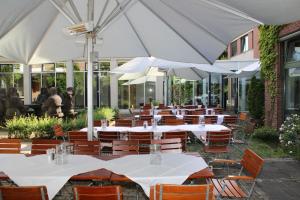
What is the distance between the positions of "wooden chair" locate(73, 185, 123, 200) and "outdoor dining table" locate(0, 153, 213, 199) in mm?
652

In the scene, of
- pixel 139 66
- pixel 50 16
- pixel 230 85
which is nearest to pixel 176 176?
pixel 50 16

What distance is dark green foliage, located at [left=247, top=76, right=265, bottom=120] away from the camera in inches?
649

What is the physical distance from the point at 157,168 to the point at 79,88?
23.7 m

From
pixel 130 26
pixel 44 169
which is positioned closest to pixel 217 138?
pixel 130 26

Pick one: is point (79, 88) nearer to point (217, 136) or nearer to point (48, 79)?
point (48, 79)

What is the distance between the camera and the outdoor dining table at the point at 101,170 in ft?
13.9

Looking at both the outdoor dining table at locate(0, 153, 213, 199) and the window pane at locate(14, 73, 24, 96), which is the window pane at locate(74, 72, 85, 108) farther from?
the outdoor dining table at locate(0, 153, 213, 199)

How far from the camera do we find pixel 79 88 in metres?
27.7

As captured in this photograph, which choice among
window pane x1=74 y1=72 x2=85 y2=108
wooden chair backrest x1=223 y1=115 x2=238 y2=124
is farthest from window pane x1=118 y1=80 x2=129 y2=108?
wooden chair backrest x1=223 y1=115 x2=238 y2=124

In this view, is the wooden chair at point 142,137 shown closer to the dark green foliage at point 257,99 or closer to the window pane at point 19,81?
the dark green foliage at point 257,99

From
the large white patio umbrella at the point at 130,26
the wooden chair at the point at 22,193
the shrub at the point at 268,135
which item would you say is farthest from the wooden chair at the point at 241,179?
the shrub at the point at 268,135

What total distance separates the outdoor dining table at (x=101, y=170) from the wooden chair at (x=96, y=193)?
65cm

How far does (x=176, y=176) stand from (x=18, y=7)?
3.60 meters

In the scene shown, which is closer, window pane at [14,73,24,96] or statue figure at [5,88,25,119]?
statue figure at [5,88,25,119]
